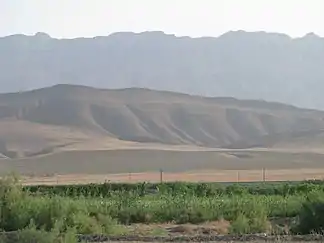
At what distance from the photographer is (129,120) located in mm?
144875

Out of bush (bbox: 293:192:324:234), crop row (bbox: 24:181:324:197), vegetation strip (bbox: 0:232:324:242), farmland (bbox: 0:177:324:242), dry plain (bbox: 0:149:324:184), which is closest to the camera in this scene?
vegetation strip (bbox: 0:232:324:242)

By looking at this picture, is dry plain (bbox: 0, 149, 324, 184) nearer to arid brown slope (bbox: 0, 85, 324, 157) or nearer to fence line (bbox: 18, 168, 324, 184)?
fence line (bbox: 18, 168, 324, 184)

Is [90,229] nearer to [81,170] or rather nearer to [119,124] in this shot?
[81,170]

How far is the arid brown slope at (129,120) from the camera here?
131 m

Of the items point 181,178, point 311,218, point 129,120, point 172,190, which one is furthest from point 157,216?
point 129,120

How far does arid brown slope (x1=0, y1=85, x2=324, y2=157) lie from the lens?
131250 mm

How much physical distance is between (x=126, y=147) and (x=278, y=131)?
39439mm

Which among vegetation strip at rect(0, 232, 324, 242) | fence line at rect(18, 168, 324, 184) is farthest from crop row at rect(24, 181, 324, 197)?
vegetation strip at rect(0, 232, 324, 242)

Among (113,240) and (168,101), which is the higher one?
(168,101)

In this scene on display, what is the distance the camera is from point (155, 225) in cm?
2800

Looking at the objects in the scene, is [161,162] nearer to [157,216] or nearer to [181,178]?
[181,178]

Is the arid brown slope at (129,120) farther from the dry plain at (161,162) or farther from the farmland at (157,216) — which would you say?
the farmland at (157,216)

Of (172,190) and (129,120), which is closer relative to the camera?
(172,190)

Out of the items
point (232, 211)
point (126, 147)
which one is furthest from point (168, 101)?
point (232, 211)
